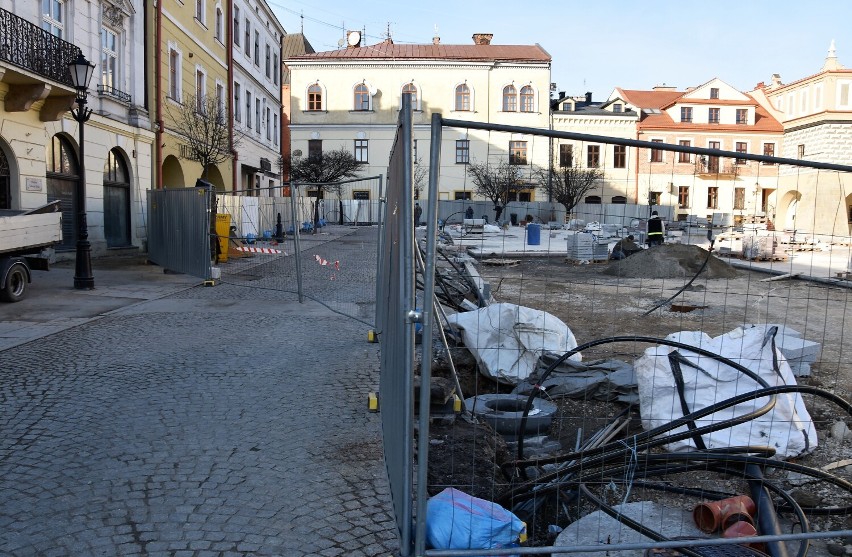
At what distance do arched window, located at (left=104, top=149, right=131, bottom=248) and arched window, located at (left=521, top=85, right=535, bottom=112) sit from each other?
38.5 metres

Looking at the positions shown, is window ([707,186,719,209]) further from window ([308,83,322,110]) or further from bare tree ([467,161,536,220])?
window ([308,83,322,110])

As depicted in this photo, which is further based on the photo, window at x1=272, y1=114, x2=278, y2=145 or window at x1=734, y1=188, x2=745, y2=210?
window at x1=272, y1=114, x2=278, y2=145

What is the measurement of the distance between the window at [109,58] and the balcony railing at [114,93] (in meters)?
0.10

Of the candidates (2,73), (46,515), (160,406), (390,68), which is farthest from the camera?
(390,68)

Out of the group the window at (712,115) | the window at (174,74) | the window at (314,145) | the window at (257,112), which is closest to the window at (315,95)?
the window at (314,145)

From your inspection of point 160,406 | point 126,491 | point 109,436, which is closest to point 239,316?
point 160,406

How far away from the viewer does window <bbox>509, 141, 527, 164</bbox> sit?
441 centimetres

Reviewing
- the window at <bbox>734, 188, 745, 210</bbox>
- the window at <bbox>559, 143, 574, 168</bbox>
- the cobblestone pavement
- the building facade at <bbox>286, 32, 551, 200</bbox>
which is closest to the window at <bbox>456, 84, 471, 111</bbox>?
the building facade at <bbox>286, 32, 551, 200</bbox>

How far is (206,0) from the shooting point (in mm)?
27453

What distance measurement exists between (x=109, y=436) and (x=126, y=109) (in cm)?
1767

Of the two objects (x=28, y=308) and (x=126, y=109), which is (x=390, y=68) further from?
(x=28, y=308)

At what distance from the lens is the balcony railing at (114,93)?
1889 centimetres

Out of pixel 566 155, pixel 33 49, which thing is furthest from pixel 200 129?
pixel 566 155

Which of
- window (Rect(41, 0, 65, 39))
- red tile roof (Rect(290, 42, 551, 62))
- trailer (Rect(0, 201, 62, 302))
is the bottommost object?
trailer (Rect(0, 201, 62, 302))
